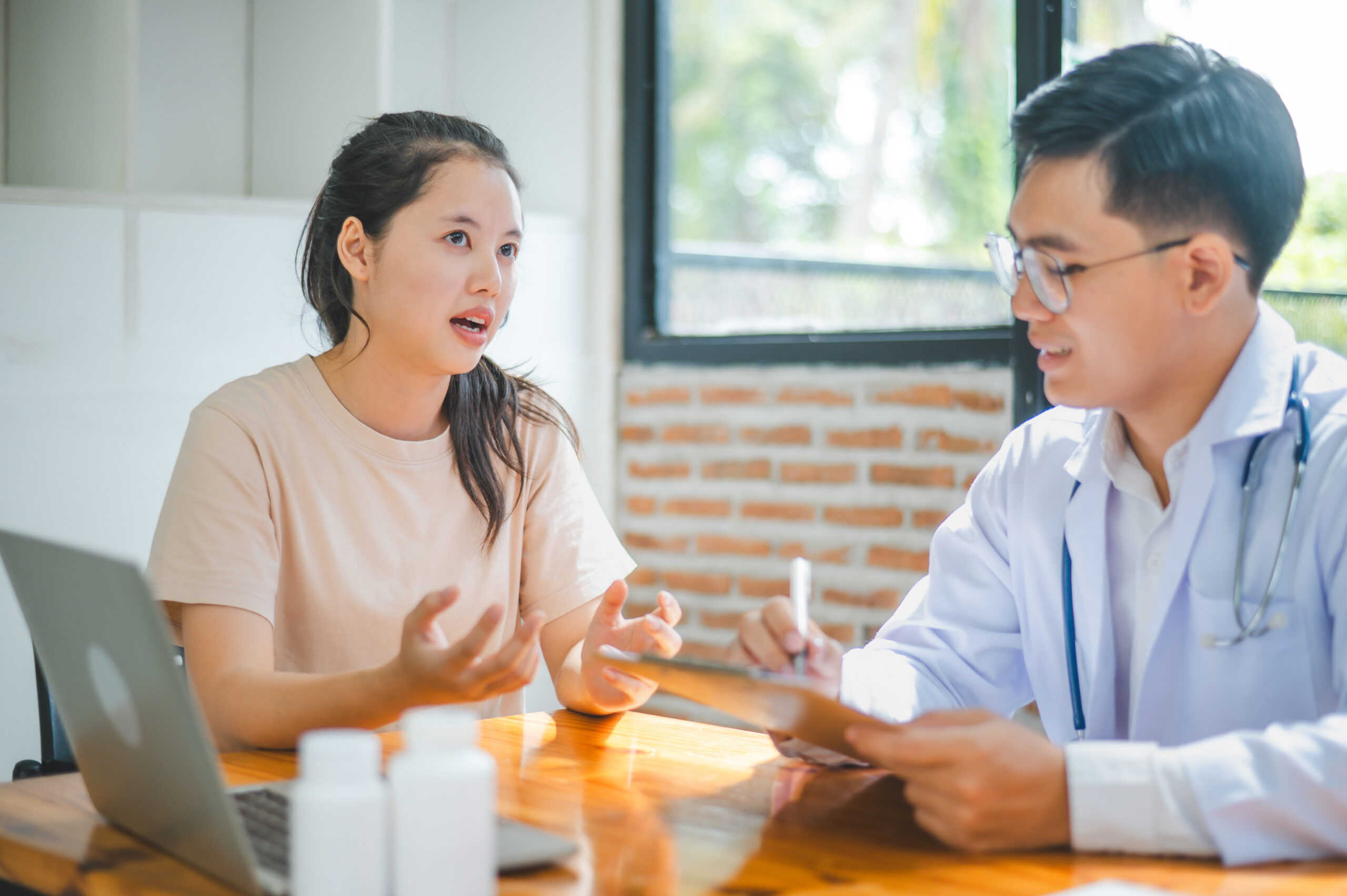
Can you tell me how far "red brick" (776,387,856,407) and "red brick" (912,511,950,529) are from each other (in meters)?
0.32

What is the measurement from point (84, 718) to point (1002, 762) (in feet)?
2.46

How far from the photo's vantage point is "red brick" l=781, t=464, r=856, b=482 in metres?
3.02

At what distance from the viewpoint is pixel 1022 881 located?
0.93 metres

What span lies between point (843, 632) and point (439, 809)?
7.59ft

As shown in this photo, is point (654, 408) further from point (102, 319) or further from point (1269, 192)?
point (1269, 192)

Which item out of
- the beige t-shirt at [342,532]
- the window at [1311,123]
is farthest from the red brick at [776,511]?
the beige t-shirt at [342,532]

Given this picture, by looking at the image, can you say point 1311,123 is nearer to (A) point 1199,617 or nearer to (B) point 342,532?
(A) point 1199,617

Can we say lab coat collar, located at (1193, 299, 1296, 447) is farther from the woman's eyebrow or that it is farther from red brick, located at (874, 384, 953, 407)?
red brick, located at (874, 384, 953, 407)

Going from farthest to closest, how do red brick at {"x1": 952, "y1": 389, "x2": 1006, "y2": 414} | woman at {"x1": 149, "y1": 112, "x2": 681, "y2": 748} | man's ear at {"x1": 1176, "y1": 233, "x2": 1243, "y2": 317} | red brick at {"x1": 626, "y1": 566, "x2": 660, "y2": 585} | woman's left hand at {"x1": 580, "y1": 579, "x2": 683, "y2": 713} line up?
red brick at {"x1": 626, "y1": 566, "x2": 660, "y2": 585}
red brick at {"x1": 952, "y1": 389, "x2": 1006, "y2": 414}
woman at {"x1": 149, "y1": 112, "x2": 681, "y2": 748}
woman's left hand at {"x1": 580, "y1": 579, "x2": 683, "y2": 713}
man's ear at {"x1": 1176, "y1": 233, "x2": 1243, "y2": 317}

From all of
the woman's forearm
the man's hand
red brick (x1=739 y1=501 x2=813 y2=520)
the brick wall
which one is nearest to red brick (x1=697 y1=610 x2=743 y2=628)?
the brick wall

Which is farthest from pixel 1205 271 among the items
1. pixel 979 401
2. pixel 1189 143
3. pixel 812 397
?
pixel 812 397

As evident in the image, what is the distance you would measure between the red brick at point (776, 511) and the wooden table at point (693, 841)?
179cm

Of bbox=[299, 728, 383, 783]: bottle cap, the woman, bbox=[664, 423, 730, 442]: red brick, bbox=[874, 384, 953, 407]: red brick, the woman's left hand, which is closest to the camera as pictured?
bbox=[299, 728, 383, 783]: bottle cap

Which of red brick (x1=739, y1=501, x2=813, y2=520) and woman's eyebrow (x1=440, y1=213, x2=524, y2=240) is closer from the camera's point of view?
woman's eyebrow (x1=440, y1=213, x2=524, y2=240)
